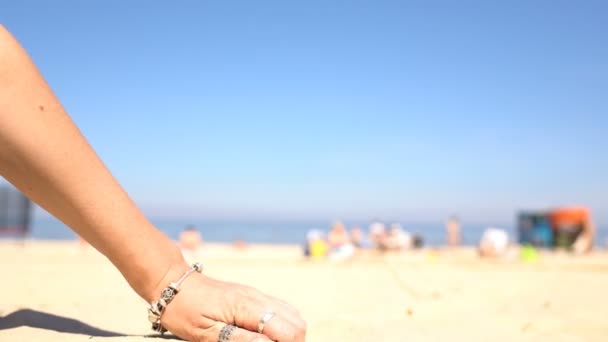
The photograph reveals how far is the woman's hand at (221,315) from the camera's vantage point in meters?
1.46

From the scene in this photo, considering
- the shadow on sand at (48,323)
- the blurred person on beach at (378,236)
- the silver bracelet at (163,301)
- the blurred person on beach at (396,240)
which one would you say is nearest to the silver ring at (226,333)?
the silver bracelet at (163,301)

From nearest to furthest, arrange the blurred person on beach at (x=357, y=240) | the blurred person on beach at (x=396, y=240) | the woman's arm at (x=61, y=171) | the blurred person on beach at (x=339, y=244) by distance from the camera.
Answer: the woman's arm at (x=61, y=171)
the blurred person on beach at (x=339, y=244)
the blurred person on beach at (x=357, y=240)
the blurred person on beach at (x=396, y=240)

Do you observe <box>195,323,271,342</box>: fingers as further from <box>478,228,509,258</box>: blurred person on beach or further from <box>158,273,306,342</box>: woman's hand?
<box>478,228,509,258</box>: blurred person on beach

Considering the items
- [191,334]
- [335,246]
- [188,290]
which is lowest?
[335,246]

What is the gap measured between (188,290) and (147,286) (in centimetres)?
12

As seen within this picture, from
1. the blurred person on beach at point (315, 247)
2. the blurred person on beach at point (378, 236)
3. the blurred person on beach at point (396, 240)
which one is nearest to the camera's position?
the blurred person on beach at point (315, 247)

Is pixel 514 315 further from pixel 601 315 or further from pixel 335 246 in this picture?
pixel 335 246

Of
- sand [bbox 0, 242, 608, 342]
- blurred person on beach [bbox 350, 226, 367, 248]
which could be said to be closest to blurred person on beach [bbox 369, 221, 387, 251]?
blurred person on beach [bbox 350, 226, 367, 248]

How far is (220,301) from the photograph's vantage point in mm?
1500

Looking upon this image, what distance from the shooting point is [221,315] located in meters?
1.48

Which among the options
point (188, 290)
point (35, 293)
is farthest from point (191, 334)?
point (35, 293)

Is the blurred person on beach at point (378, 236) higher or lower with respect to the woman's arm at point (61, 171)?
lower

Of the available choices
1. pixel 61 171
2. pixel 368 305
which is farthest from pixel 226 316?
pixel 368 305

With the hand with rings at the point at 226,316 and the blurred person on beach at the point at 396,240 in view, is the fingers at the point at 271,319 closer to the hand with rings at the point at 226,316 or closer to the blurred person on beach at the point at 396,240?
the hand with rings at the point at 226,316
